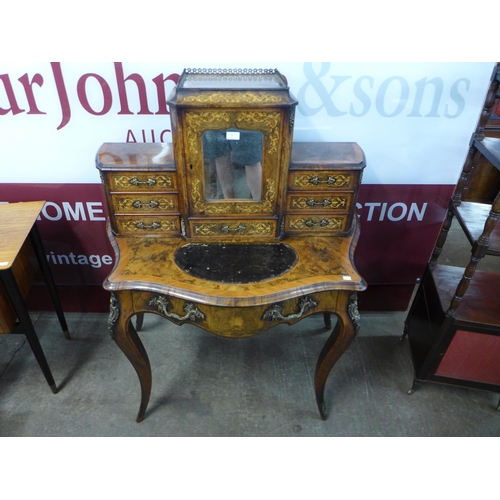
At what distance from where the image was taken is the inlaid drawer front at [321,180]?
1821mm

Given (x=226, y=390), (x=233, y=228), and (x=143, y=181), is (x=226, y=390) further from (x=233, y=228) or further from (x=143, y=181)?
(x=143, y=181)

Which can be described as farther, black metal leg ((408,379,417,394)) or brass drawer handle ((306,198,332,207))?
black metal leg ((408,379,417,394))

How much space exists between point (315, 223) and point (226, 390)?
1.19m

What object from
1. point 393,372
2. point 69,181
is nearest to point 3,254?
point 69,181

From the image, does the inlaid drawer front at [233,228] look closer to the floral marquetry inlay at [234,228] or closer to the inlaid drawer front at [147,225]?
the floral marquetry inlay at [234,228]

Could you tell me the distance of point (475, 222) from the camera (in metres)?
1.99

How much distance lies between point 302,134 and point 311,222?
20.8 inches

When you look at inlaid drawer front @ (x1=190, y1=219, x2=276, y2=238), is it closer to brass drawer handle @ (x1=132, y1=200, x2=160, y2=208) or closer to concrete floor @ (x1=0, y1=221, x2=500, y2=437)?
brass drawer handle @ (x1=132, y1=200, x2=160, y2=208)

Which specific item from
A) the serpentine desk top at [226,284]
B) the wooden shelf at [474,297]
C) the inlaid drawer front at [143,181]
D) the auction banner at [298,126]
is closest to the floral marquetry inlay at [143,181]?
the inlaid drawer front at [143,181]

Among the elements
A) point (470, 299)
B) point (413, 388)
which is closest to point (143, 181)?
point (470, 299)

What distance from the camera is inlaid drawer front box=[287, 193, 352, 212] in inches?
74.2

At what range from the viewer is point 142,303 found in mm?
1741

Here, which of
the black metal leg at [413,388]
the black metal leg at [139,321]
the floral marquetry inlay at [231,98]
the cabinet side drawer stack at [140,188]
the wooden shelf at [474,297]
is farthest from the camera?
the black metal leg at [139,321]

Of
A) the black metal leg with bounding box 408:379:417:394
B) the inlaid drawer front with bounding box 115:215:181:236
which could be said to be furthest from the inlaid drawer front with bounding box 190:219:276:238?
the black metal leg with bounding box 408:379:417:394
